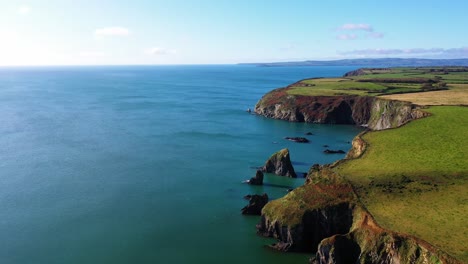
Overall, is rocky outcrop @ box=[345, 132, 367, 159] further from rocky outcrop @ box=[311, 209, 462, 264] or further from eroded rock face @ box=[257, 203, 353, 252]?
rocky outcrop @ box=[311, 209, 462, 264]

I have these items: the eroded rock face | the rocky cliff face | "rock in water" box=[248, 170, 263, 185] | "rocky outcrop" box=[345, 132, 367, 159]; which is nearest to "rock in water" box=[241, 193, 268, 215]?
the eroded rock face

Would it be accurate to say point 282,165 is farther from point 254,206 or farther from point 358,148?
point 254,206

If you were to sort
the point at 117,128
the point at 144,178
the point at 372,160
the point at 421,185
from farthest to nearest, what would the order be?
1. the point at 117,128
2. the point at 144,178
3. the point at 372,160
4. the point at 421,185

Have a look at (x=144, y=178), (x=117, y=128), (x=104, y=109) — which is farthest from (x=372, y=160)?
(x=104, y=109)

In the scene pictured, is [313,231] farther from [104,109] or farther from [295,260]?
[104,109]

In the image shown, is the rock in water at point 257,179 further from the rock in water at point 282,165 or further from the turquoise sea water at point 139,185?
the rock in water at point 282,165
